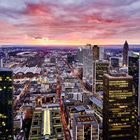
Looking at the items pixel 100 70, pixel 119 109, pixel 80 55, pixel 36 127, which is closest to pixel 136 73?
pixel 119 109

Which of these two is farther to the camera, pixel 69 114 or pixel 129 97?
pixel 69 114

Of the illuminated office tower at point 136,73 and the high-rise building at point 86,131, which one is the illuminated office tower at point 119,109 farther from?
the illuminated office tower at point 136,73

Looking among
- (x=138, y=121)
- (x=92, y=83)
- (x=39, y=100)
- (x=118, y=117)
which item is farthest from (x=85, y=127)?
(x=92, y=83)

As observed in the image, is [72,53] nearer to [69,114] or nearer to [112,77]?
[69,114]

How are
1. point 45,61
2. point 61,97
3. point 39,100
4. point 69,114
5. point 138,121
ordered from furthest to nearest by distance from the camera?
point 45,61, point 61,97, point 39,100, point 69,114, point 138,121

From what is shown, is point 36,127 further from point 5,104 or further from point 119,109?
point 5,104

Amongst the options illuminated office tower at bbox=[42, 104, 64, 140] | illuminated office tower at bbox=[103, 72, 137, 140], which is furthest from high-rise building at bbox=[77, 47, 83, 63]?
illuminated office tower at bbox=[103, 72, 137, 140]

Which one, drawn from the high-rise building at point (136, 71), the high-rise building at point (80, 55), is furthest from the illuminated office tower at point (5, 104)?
the high-rise building at point (80, 55)
